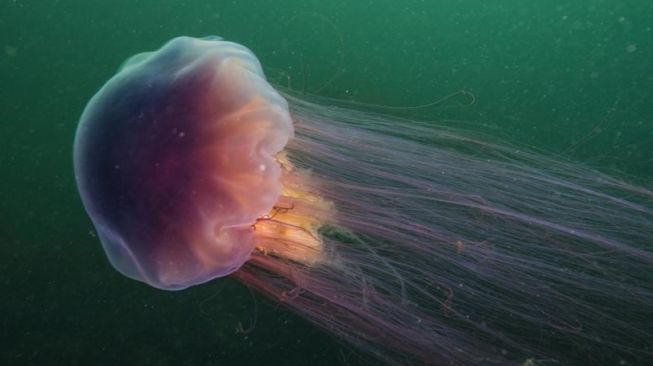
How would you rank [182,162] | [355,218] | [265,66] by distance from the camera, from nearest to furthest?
[182,162] → [355,218] → [265,66]

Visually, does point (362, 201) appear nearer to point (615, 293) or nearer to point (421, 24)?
point (615, 293)

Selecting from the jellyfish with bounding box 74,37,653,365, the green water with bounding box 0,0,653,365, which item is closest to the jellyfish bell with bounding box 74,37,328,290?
the jellyfish with bounding box 74,37,653,365

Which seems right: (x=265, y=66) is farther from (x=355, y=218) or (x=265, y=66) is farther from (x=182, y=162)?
(x=182, y=162)

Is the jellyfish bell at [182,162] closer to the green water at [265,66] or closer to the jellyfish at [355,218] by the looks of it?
the jellyfish at [355,218]

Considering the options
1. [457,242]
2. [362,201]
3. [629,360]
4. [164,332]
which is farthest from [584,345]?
[164,332]

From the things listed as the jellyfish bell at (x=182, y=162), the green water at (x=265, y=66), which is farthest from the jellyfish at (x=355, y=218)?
the green water at (x=265, y=66)

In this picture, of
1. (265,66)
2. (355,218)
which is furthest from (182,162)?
(265,66)
